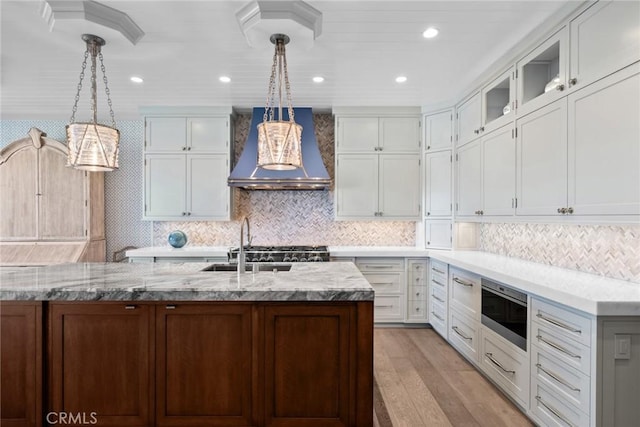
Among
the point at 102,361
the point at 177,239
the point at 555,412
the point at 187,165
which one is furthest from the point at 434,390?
the point at 187,165

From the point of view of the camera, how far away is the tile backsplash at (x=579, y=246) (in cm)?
219

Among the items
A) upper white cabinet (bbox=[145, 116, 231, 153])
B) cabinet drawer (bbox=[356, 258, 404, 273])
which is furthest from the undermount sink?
upper white cabinet (bbox=[145, 116, 231, 153])

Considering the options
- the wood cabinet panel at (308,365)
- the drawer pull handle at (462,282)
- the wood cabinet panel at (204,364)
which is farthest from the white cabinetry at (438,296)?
the wood cabinet panel at (204,364)

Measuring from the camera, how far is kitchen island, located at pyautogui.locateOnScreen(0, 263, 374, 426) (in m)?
1.89

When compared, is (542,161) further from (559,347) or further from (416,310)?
(416,310)

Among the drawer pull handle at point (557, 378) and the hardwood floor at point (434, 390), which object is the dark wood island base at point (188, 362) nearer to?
the hardwood floor at point (434, 390)

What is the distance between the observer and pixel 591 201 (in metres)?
2.04

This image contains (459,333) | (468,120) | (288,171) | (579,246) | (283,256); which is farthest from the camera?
(288,171)

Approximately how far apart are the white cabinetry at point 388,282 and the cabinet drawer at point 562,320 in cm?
201

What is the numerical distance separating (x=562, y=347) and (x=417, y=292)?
2254 mm

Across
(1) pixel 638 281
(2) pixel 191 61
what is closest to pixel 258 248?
(2) pixel 191 61

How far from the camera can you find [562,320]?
6.31 ft

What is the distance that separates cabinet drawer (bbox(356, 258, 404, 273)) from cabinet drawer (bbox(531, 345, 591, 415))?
6.64 feet

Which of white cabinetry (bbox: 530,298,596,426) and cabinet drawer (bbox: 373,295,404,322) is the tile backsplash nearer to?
white cabinetry (bbox: 530,298,596,426)
